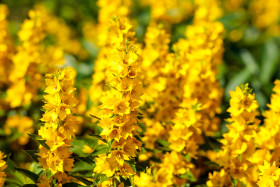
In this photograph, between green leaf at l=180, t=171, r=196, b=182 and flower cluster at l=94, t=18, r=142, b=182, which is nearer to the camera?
flower cluster at l=94, t=18, r=142, b=182

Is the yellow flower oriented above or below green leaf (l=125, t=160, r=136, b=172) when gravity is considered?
above

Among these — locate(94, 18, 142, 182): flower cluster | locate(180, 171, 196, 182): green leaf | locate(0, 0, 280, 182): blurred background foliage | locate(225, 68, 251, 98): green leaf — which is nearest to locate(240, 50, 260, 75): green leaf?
locate(0, 0, 280, 182): blurred background foliage

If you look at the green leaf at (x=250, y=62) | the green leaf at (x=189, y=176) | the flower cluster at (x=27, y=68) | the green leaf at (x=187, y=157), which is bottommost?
the green leaf at (x=189, y=176)

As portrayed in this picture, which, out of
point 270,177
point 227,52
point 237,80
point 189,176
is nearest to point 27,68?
point 189,176

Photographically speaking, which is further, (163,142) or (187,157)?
(163,142)

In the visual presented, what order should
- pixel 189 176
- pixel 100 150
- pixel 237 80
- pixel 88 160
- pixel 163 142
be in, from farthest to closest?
pixel 237 80 < pixel 163 142 < pixel 189 176 < pixel 88 160 < pixel 100 150

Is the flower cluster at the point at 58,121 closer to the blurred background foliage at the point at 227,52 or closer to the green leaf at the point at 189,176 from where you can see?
the green leaf at the point at 189,176

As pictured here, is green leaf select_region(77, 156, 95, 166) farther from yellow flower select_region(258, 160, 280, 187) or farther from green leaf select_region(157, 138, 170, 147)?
yellow flower select_region(258, 160, 280, 187)

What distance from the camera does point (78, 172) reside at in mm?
2955

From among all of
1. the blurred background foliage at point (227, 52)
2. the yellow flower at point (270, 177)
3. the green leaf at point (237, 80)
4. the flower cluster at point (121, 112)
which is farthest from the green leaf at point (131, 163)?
the green leaf at point (237, 80)

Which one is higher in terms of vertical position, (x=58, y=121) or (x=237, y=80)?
(x=237, y=80)

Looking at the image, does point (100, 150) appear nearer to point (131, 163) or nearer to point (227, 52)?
point (131, 163)

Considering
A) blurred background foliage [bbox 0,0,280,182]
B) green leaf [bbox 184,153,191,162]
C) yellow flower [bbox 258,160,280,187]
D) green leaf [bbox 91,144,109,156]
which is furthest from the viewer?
blurred background foliage [bbox 0,0,280,182]

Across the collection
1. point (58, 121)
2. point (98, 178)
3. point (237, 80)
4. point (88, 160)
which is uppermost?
point (237, 80)
